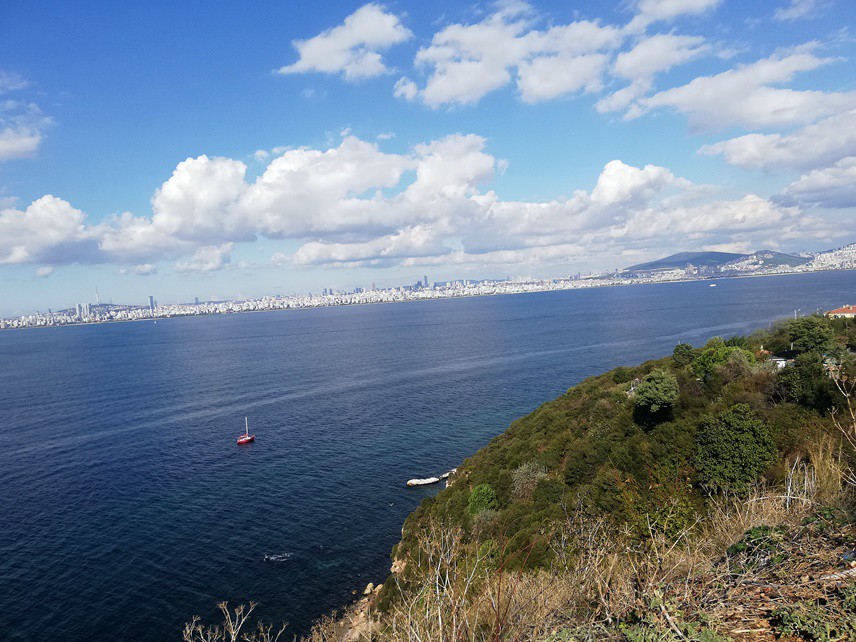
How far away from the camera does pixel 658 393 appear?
2366cm

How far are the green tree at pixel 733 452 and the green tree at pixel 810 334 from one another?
50.0ft

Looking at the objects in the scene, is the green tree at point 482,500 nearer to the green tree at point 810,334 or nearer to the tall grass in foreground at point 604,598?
the tall grass in foreground at point 604,598

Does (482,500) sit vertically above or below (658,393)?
below

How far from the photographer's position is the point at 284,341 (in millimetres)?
125688

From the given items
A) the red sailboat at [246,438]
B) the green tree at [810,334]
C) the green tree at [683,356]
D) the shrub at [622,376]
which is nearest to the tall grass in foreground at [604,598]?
the green tree at [810,334]

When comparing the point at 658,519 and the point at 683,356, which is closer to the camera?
the point at 658,519

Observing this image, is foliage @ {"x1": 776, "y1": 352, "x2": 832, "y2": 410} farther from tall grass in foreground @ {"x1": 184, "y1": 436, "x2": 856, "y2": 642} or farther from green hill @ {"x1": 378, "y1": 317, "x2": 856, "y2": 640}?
tall grass in foreground @ {"x1": 184, "y1": 436, "x2": 856, "y2": 642}

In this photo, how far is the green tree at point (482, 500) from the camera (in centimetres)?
2392

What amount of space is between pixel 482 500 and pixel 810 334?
24568 mm

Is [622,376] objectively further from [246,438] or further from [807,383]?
[246,438]

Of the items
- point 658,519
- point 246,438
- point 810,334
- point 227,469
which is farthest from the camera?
point 246,438

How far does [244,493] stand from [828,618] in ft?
120

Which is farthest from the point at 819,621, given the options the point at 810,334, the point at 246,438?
the point at 246,438

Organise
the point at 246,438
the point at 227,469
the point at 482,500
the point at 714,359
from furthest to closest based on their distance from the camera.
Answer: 1. the point at 246,438
2. the point at 227,469
3. the point at 714,359
4. the point at 482,500
